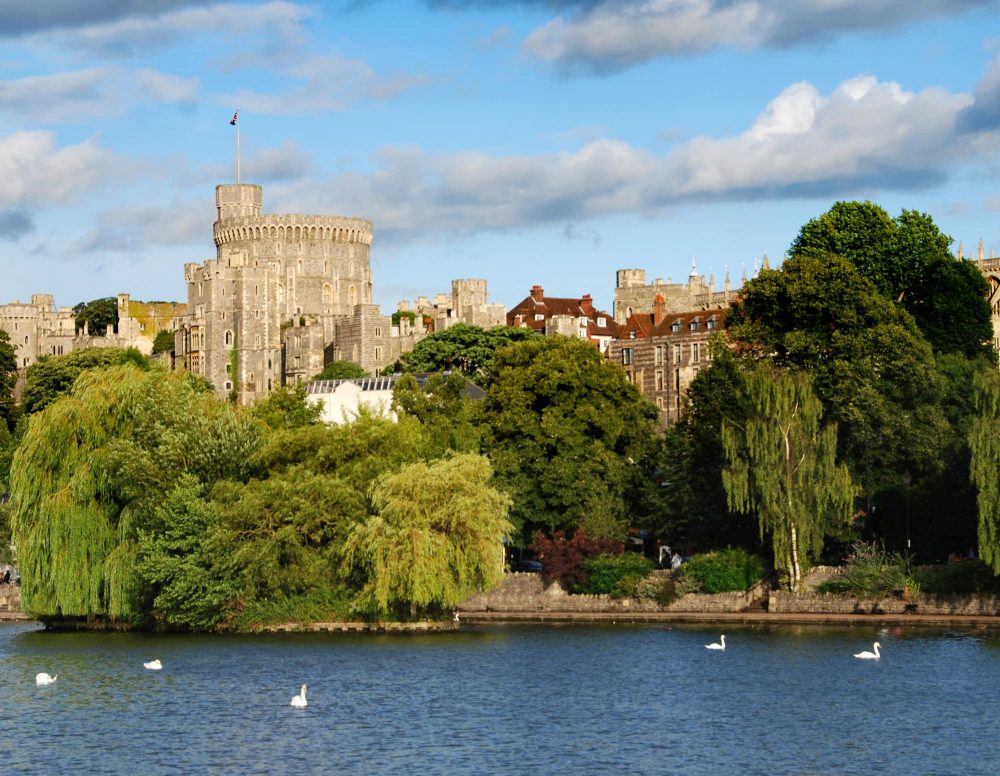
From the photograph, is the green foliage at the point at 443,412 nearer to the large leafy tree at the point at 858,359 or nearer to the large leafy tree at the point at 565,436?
the large leafy tree at the point at 565,436

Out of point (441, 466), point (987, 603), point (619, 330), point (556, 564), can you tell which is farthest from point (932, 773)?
point (619, 330)

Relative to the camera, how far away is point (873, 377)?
7044 cm

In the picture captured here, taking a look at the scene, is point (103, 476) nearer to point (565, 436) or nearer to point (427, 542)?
point (427, 542)

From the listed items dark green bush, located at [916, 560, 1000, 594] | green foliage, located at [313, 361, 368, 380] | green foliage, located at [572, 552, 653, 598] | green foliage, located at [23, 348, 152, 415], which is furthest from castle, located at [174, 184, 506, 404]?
dark green bush, located at [916, 560, 1000, 594]

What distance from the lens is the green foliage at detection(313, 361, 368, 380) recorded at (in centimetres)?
13812

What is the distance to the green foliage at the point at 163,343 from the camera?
550 feet

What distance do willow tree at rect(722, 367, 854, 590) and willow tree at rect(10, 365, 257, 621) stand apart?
17155mm

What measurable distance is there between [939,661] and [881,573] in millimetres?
10486

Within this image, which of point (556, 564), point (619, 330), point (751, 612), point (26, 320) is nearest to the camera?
point (751, 612)

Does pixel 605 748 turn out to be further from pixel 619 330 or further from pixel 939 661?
pixel 619 330

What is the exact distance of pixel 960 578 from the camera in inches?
2472

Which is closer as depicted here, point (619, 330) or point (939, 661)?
point (939, 661)

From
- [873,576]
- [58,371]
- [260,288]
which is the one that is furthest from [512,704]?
[260,288]

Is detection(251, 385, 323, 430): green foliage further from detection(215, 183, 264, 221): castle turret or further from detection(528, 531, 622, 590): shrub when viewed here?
detection(215, 183, 264, 221): castle turret
